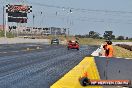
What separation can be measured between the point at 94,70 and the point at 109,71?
0.82 meters

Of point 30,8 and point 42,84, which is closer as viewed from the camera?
point 42,84

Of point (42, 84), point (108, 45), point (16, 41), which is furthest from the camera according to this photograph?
point (16, 41)

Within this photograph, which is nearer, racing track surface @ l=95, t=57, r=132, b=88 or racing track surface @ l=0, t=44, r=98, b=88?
racing track surface @ l=95, t=57, r=132, b=88

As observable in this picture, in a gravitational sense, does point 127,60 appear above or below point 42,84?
above

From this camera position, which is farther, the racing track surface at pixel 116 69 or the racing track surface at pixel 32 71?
the racing track surface at pixel 32 71

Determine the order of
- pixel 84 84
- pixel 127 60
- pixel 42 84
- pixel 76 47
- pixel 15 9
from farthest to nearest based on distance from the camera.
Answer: pixel 15 9
pixel 76 47
pixel 42 84
pixel 127 60
pixel 84 84

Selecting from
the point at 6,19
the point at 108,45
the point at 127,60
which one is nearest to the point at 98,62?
the point at 127,60

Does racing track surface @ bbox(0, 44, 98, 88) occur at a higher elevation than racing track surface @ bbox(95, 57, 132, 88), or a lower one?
lower

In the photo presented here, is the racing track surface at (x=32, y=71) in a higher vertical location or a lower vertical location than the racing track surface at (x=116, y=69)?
lower

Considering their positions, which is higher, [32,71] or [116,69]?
[116,69]

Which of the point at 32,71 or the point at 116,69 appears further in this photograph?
the point at 32,71

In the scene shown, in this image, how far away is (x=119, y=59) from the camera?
15.1 metres

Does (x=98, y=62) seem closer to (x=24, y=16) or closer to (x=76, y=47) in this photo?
(x=76, y=47)

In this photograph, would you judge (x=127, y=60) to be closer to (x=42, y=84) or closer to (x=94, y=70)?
(x=94, y=70)
